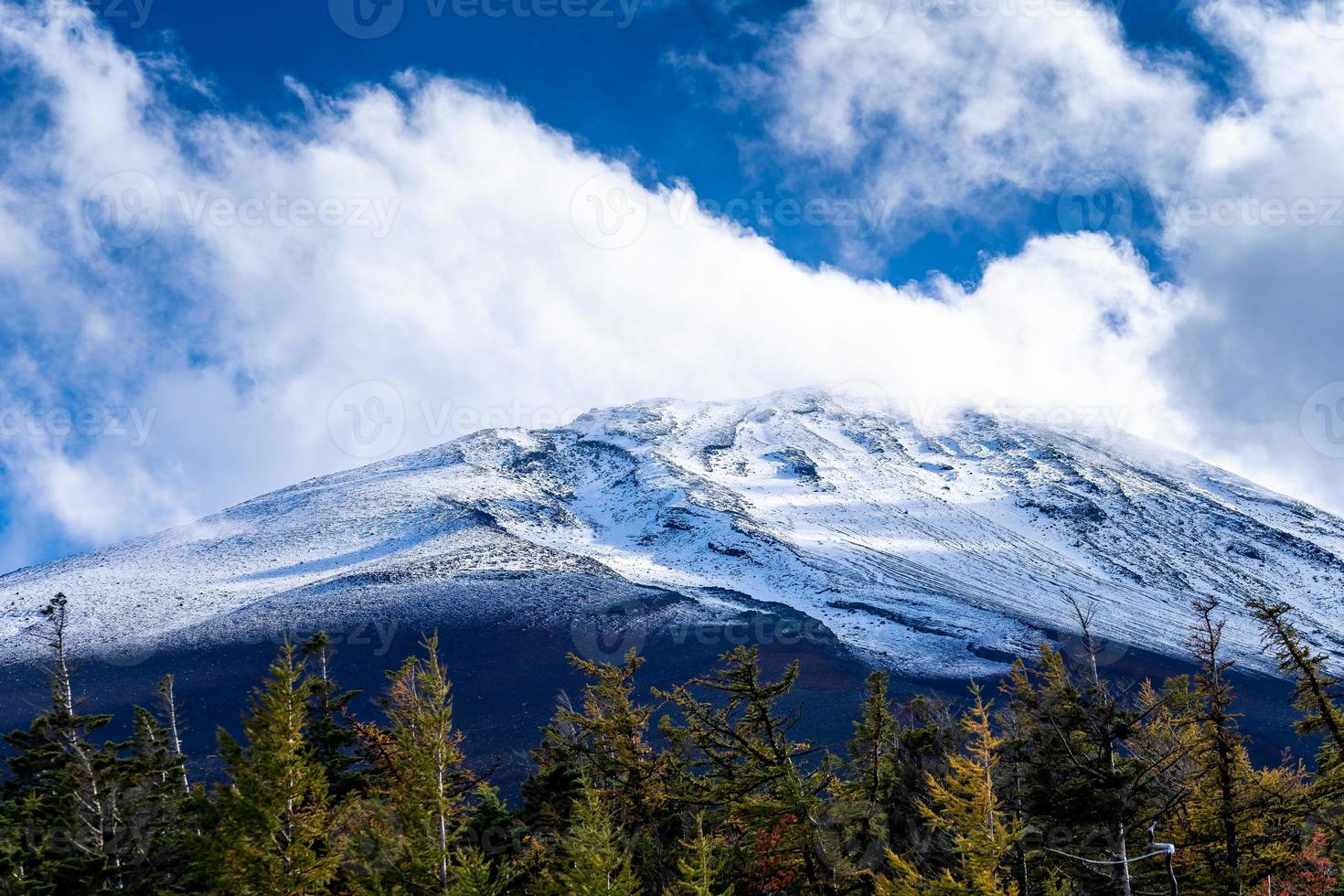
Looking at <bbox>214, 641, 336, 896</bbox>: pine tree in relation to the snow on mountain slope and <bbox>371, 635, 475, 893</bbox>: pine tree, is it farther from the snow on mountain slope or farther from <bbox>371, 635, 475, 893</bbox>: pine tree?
the snow on mountain slope

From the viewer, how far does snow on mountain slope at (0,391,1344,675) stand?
103 meters

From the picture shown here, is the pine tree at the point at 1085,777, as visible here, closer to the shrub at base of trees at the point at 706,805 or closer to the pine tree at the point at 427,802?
the shrub at base of trees at the point at 706,805

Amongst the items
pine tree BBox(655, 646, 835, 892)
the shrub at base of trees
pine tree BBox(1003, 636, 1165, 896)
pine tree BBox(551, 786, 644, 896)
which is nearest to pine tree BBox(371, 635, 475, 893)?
the shrub at base of trees

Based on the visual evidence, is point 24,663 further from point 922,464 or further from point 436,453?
point 922,464

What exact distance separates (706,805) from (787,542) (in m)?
109

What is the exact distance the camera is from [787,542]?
127875 millimetres

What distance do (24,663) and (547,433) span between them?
11766 centimetres

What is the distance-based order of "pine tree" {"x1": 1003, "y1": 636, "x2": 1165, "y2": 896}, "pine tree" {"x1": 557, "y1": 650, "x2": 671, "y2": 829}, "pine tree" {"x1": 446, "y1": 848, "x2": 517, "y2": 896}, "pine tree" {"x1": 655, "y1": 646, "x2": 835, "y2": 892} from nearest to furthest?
"pine tree" {"x1": 1003, "y1": 636, "x2": 1165, "y2": 896}
"pine tree" {"x1": 446, "y1": 848, "x2": 517, "y2": 896}
"pine tree" {"x1": 655, "y1": 646, "x2": 835, "y2": 892}
"pine tree" {"x1": 557, "y1": 650, "x2": 671, "y2": 829}

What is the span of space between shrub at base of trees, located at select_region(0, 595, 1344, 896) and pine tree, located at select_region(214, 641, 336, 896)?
0.04 m

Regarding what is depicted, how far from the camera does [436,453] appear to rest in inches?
7052

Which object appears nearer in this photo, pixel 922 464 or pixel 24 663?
pixel 24 663

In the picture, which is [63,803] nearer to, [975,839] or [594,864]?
[594,864]

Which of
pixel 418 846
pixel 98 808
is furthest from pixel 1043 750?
pixel 98 808

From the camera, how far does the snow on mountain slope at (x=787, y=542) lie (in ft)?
339
